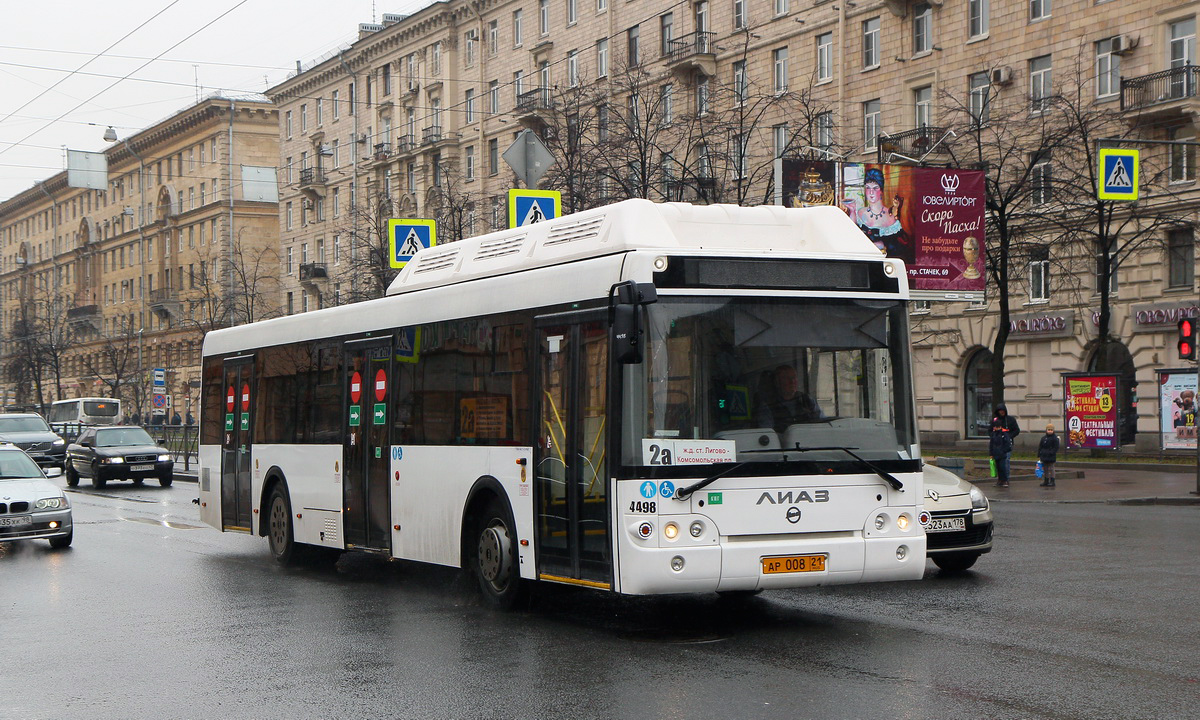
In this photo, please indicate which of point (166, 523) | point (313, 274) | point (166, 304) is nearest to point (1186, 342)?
point (166, 523)

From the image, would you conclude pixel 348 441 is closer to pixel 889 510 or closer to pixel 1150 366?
pixel 889 510

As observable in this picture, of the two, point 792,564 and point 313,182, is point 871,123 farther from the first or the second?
point 313,182

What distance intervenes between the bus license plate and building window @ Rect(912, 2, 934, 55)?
38.2m

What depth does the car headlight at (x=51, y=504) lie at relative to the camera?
1767 centimetres

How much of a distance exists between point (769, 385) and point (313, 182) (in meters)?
73.4

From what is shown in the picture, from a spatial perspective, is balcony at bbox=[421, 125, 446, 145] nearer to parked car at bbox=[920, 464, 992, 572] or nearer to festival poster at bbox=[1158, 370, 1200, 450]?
festival poster at bbox=[1158, 370, 1200, 450]

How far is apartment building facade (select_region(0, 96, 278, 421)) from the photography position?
86000 mm

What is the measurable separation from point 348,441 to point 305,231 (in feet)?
235

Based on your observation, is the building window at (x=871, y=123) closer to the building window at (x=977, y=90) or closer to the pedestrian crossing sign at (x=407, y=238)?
the building window at (x=977, y=90)

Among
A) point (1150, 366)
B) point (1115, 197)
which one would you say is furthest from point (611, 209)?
point (1150, 366)

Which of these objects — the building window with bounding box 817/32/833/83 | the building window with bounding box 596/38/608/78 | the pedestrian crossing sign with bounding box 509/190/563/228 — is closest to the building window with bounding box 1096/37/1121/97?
the building window with bounding box 817/32/833/83

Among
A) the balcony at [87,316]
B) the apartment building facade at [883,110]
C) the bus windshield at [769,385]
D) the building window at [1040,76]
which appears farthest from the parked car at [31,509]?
the balcony at [87,316]

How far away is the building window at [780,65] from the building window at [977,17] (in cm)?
773

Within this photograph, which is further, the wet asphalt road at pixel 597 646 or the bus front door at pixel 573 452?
the bus front door at pixel 573 452
